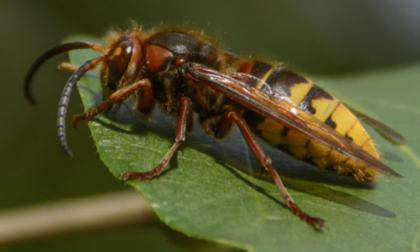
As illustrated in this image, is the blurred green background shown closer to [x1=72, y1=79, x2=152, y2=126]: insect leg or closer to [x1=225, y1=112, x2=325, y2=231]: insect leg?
[x1=72, y1=79, x2=152, y2=126]: insect leg

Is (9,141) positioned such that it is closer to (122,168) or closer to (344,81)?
(344,81)

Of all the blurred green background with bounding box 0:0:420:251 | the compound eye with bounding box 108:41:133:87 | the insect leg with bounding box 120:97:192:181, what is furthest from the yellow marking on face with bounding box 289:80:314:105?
the blurred green background with bounding box 0:0:420:251

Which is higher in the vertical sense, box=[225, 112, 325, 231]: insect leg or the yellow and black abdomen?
the yellow and black abdomen

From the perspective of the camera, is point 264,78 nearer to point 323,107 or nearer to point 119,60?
point 323,107

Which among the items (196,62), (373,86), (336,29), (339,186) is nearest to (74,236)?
(196,62)

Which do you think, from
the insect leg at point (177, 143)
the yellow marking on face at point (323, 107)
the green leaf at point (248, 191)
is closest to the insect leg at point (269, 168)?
the green leaf at point (248, 191)

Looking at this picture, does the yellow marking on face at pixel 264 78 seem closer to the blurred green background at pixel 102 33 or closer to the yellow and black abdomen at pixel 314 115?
the yellow and black abdomen at pixel 314 115

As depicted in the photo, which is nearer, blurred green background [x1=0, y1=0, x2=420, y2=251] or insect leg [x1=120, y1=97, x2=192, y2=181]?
insect leg [x1=120, y1=97, x2=192, y2=181]
